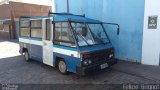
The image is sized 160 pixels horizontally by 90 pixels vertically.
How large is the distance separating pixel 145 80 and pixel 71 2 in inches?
298

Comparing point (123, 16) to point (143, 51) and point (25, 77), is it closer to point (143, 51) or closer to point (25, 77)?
point (143, 51)

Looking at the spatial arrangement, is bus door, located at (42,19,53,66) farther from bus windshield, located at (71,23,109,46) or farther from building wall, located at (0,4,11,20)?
building wall, located at (0,4,11,20)

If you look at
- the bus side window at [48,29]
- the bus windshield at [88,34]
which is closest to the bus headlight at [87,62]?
the bus windshield at [88,34]

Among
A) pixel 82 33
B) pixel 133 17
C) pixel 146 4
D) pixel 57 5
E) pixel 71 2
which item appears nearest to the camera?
pixel 82 33

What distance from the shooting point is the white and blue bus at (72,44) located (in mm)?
6152

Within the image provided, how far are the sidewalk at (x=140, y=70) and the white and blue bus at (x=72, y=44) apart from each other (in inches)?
30.2

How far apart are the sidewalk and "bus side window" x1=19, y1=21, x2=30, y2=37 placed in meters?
4.81

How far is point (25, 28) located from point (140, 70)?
6.11m

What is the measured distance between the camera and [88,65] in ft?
20.0

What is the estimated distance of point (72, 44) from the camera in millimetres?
6336

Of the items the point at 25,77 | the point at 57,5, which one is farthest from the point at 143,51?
the point at 57,5

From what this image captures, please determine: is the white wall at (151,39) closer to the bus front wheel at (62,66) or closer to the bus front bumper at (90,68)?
the bus front bumper at (90,68)

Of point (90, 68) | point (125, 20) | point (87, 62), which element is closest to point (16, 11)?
point (125, 20)

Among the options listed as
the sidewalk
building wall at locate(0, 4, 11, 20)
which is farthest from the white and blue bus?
building wall at locate(0, 4, 11, 20)
